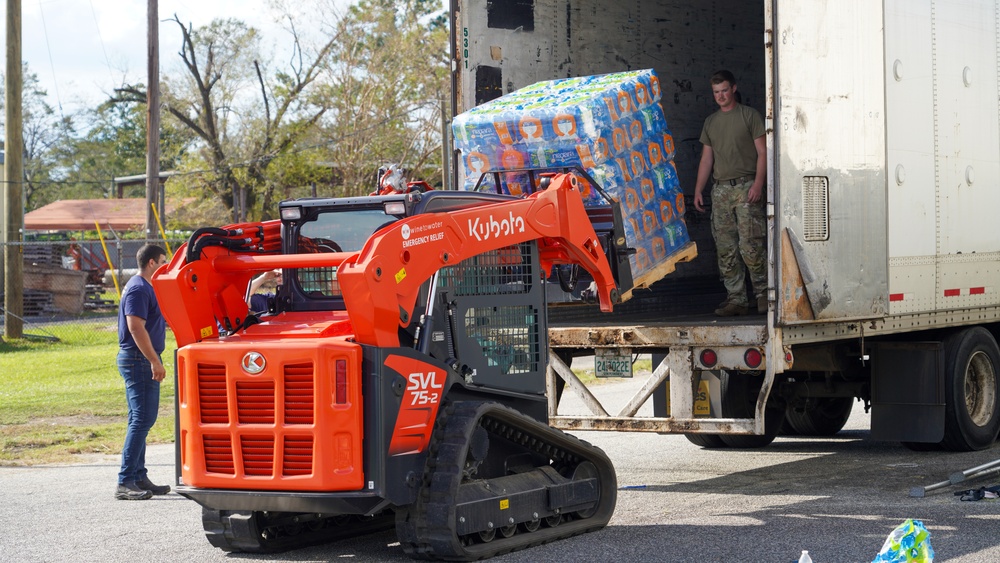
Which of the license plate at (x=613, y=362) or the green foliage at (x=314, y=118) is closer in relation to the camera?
the license plate at (x=613, y=362)

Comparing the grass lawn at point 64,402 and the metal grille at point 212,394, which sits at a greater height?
the metal grille at point 212,394

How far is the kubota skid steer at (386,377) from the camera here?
6.10 meters

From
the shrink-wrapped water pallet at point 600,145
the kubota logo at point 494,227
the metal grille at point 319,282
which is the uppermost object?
the shrink-wrapped water pallet at point 600,145

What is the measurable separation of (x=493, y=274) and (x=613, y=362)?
73.4 inches

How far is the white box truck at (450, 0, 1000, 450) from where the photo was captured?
8008 mm

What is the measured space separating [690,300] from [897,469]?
240 centimetres

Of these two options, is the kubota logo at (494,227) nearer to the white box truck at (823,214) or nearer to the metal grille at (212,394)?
the metal grille at (212,394)

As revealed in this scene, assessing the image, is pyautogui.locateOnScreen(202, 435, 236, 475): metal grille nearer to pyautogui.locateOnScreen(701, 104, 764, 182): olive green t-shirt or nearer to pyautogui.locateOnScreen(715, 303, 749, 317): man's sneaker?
pyautogui.locateOnScreen(715, 303, 749, 317): man's sneaker

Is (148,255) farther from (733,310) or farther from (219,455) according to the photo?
(733,310)

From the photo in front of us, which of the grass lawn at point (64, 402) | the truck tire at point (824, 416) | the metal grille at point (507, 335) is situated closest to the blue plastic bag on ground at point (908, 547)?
the metal grille at point (507, 335)

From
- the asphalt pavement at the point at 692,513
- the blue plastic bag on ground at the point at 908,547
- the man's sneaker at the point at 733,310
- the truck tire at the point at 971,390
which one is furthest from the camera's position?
the truck tire at the point at 971,390

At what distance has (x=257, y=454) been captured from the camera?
629 centimetres

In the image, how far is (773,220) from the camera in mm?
7848

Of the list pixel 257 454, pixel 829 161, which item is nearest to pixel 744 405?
pixel 829 161
